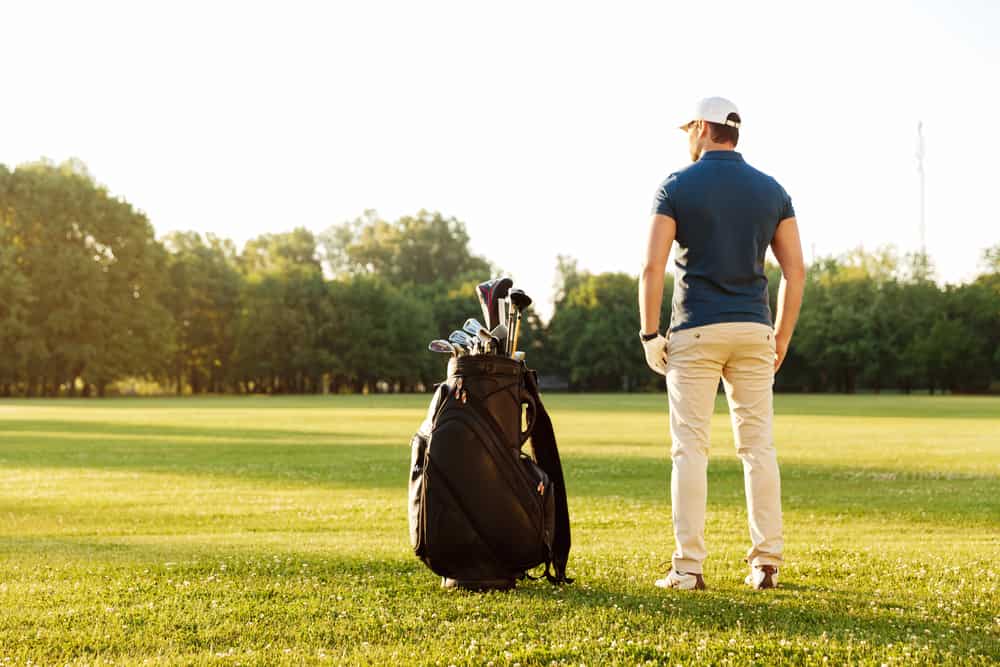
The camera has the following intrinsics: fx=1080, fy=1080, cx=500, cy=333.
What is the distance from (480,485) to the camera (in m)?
6.34

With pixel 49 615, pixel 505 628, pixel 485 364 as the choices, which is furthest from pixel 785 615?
pixel 49 615

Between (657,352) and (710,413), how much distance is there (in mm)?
499

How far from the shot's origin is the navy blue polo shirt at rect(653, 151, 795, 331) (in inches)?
263

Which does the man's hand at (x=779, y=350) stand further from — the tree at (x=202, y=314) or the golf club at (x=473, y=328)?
the tree at (x=202, y=314)

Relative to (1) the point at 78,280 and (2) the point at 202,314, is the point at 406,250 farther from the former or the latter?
(1) the point at 78,280

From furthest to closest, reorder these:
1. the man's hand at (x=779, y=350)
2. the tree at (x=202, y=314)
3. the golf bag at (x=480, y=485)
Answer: the tree at (x=202, y=314) → the man's hand at (x=779, y=350) → the golf bag at (x=480, y=485)

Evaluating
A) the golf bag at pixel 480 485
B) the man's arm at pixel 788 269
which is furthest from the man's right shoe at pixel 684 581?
the man's arm at pixel 788 269

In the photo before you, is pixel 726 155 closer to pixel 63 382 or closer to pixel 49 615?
pixel 49 615

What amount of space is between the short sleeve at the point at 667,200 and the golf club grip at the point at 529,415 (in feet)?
4.58

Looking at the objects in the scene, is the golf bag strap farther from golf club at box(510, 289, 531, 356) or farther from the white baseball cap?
the white baseball cap

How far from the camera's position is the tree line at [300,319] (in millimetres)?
90125

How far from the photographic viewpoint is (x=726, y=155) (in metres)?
6.86

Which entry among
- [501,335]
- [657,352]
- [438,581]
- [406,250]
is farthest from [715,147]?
[406,250]

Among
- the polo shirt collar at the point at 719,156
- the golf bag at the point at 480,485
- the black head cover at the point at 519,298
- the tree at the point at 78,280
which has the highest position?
the tree at the point at 78,280
